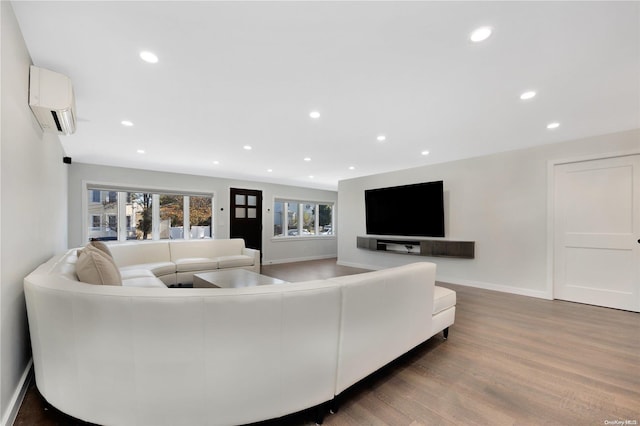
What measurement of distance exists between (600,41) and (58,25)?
3387mm

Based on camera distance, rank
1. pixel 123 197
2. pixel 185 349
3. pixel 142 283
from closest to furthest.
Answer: pixel 185 349 < pixel 142 283 < pixel 123 197

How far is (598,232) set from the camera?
11.8 feet

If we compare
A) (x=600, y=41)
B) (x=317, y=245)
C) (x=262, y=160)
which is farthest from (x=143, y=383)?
(x=317, y=245)

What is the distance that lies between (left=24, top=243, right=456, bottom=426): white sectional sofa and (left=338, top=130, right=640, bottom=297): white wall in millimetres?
4051

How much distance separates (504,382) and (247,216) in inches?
251

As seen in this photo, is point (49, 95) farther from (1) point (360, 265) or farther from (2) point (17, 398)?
(1) point (360, 265)

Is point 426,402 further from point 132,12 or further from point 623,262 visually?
point 623,262

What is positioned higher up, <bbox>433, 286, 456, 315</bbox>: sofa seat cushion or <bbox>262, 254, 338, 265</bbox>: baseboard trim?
<bbox>433, 286, 456, 315</bbox>: sofa seat cushion

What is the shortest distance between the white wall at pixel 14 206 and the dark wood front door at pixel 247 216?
4.95 meters

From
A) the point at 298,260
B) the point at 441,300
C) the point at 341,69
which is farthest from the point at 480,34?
the point at 298,260

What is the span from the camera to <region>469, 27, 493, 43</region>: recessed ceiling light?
1615 mm

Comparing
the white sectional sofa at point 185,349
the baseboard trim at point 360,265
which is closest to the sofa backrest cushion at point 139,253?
the white sectional sofa at point 185,349

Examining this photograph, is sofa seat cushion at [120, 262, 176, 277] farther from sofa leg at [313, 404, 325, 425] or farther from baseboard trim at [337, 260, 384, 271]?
baseboard trim at [337, 260, 384, 271]

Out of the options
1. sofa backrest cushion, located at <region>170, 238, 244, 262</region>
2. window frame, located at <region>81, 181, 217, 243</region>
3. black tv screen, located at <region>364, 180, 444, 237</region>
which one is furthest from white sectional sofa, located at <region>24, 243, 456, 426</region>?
window frame, located at <region>81, 181, 217, 243</region>
